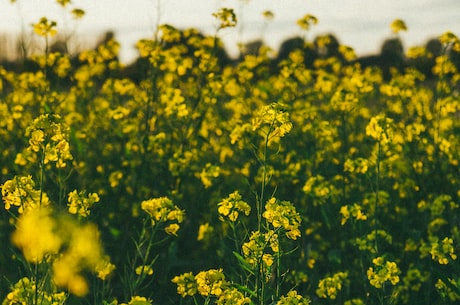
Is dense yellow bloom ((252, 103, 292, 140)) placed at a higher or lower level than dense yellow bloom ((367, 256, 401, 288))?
higher

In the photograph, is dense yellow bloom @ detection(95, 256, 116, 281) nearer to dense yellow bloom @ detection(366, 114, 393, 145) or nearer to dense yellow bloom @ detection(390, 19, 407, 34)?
dense yellow bloom @ detection(366, 114, 393, 145)

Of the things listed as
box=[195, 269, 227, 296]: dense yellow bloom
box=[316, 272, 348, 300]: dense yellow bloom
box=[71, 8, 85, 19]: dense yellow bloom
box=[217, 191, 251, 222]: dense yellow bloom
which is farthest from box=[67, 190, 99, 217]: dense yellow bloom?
box=[71, 8, 85, 19]: dense yellow bloom

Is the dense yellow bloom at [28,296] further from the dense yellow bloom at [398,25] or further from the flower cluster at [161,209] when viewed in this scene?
the dense yellow bloom at [398,25]

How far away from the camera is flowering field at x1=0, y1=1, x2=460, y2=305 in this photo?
2572 millimetres

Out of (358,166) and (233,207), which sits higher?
(233,207)

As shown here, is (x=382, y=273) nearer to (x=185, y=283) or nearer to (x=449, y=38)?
(x=185, y=283)

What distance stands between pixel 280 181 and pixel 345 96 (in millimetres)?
789

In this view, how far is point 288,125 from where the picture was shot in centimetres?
245

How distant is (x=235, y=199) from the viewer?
2617 millimetres

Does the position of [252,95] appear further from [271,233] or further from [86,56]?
[271,233]

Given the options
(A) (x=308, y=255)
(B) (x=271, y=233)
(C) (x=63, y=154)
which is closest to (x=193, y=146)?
(A) (x=308, y=255)

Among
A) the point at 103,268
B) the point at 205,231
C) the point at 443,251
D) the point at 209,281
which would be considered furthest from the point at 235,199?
the point at 443,251

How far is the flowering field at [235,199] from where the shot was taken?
2.57 m

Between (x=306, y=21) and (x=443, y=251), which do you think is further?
(x=306, y=21)
